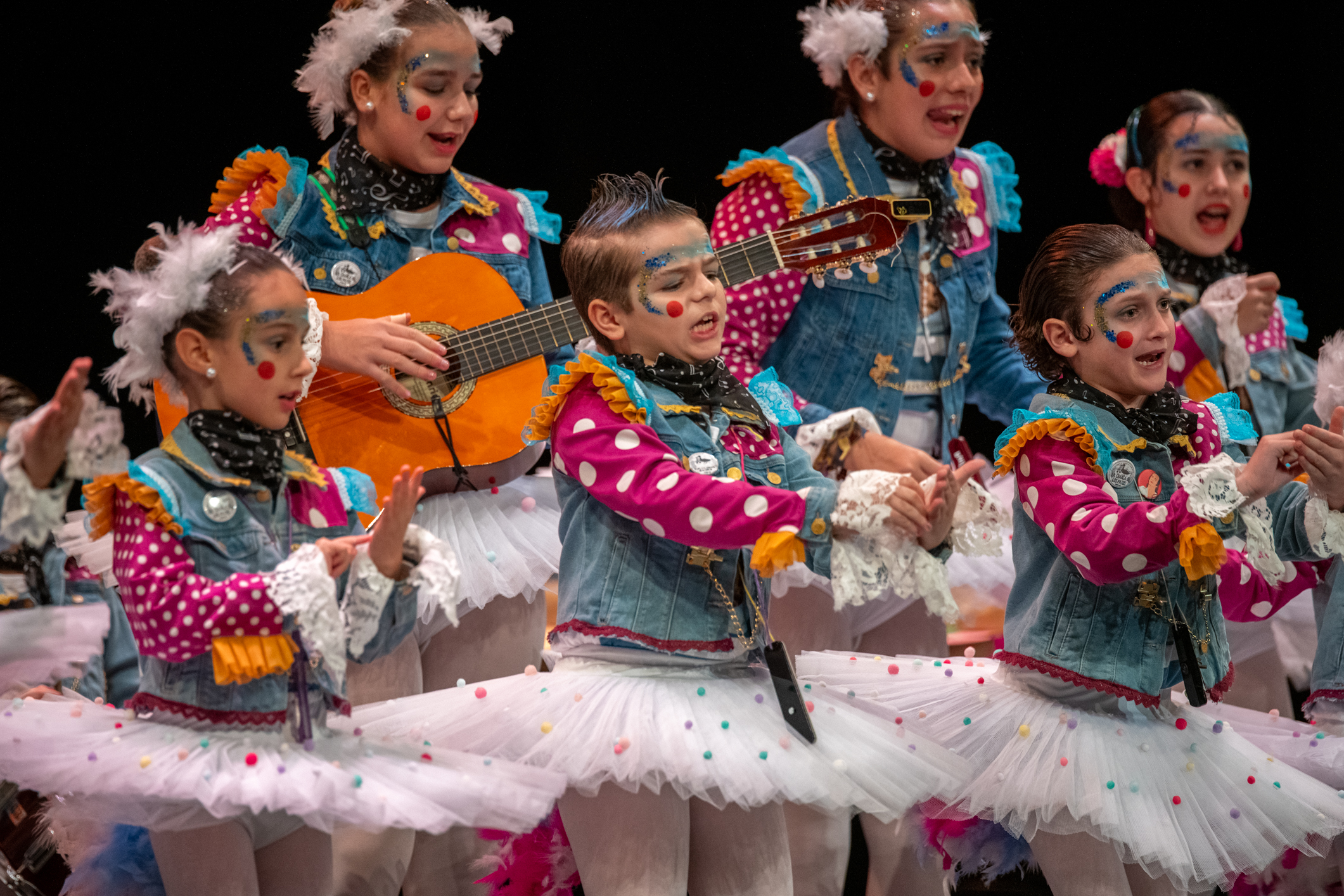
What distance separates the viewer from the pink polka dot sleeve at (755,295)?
10.7 ft

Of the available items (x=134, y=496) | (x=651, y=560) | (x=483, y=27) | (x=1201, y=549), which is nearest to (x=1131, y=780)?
(x=1201, y=549)

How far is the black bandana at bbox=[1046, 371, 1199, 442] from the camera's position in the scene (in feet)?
8.45

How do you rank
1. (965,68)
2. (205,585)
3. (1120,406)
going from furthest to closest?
(965,68), (1120,406), (205,585)

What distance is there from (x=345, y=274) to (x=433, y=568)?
3.85ft

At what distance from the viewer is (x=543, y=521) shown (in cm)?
306

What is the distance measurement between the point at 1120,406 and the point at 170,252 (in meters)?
1.63

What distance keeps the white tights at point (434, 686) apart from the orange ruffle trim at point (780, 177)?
106 cm

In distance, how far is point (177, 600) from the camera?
6.38ft

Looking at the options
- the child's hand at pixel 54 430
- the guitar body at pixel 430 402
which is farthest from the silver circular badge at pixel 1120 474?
the child's hand at pixel 54 430

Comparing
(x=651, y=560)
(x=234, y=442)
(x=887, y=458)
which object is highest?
(x=234, y=442)

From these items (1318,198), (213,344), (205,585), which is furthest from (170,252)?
(1318,198)

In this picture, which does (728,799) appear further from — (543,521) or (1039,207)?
(1039,207)

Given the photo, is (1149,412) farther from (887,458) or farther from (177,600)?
(177,600)

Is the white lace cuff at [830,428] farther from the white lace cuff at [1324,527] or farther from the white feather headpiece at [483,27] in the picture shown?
the white feather headpiece at [483,27]
